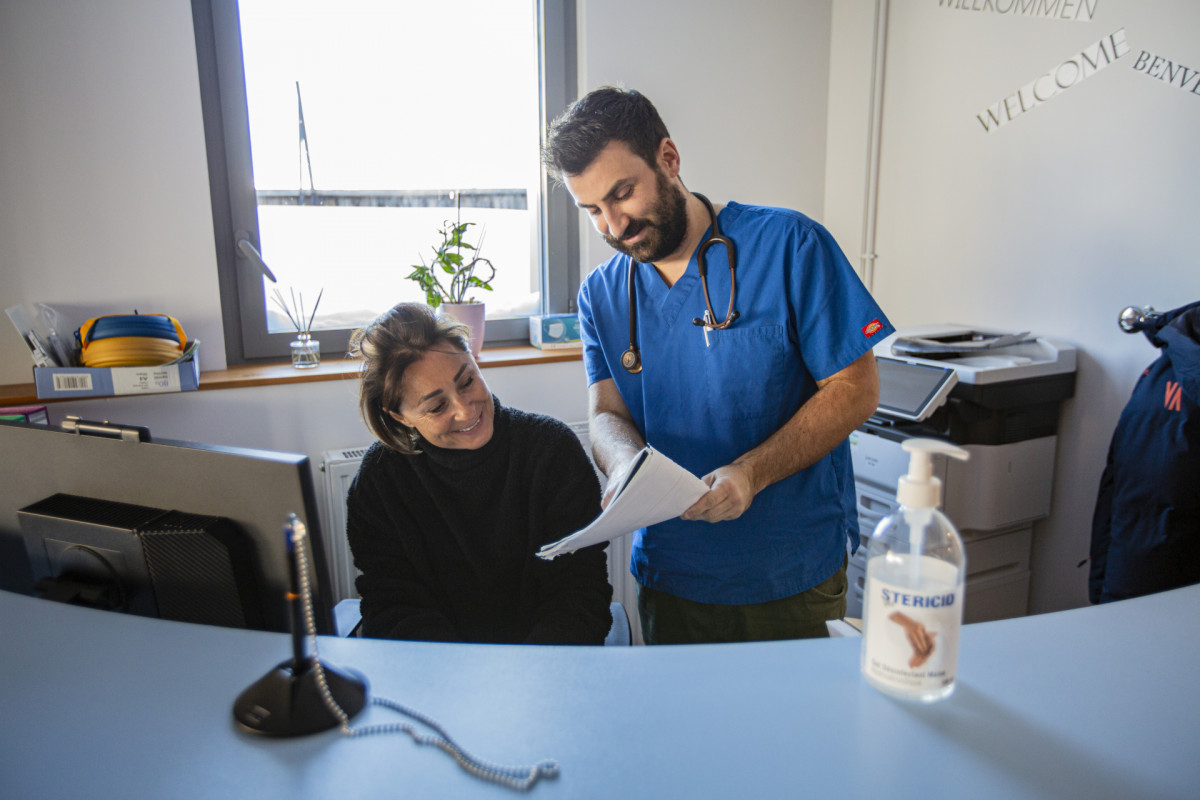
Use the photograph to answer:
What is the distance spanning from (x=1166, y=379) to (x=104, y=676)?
2185 millimetres

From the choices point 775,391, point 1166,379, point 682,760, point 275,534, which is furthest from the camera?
point 1166,379

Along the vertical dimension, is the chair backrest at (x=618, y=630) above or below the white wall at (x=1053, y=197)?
below

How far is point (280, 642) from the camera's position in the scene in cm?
93

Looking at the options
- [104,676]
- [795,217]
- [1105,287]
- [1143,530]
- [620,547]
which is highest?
[795,217]

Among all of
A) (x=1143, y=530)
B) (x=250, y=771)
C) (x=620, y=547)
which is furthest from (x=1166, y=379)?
(x=250, y=771)

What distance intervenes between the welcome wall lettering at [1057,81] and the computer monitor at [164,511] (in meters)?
2.43

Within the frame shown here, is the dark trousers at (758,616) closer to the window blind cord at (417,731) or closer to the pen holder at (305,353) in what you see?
the window blind cord at (417,731)

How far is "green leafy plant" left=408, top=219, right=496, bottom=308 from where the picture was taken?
241cm

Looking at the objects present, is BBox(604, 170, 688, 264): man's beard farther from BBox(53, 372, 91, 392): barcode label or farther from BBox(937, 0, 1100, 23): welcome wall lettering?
BBox(937, 0, 1100, 23): welcome wall lettering

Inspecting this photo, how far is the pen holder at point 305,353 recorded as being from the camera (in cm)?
234

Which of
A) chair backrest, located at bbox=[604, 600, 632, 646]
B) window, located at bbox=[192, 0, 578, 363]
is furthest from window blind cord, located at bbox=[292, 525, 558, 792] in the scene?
window, located at bbox=[192, 0, 578, 363]

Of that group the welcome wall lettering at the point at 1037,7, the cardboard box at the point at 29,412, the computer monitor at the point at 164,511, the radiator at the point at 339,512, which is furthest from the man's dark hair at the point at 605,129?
the welcome wall lettering at the point at 1037,7

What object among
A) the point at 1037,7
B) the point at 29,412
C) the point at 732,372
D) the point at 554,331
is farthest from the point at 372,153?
the point at 1037,7

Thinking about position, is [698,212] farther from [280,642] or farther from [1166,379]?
[1166,379]
